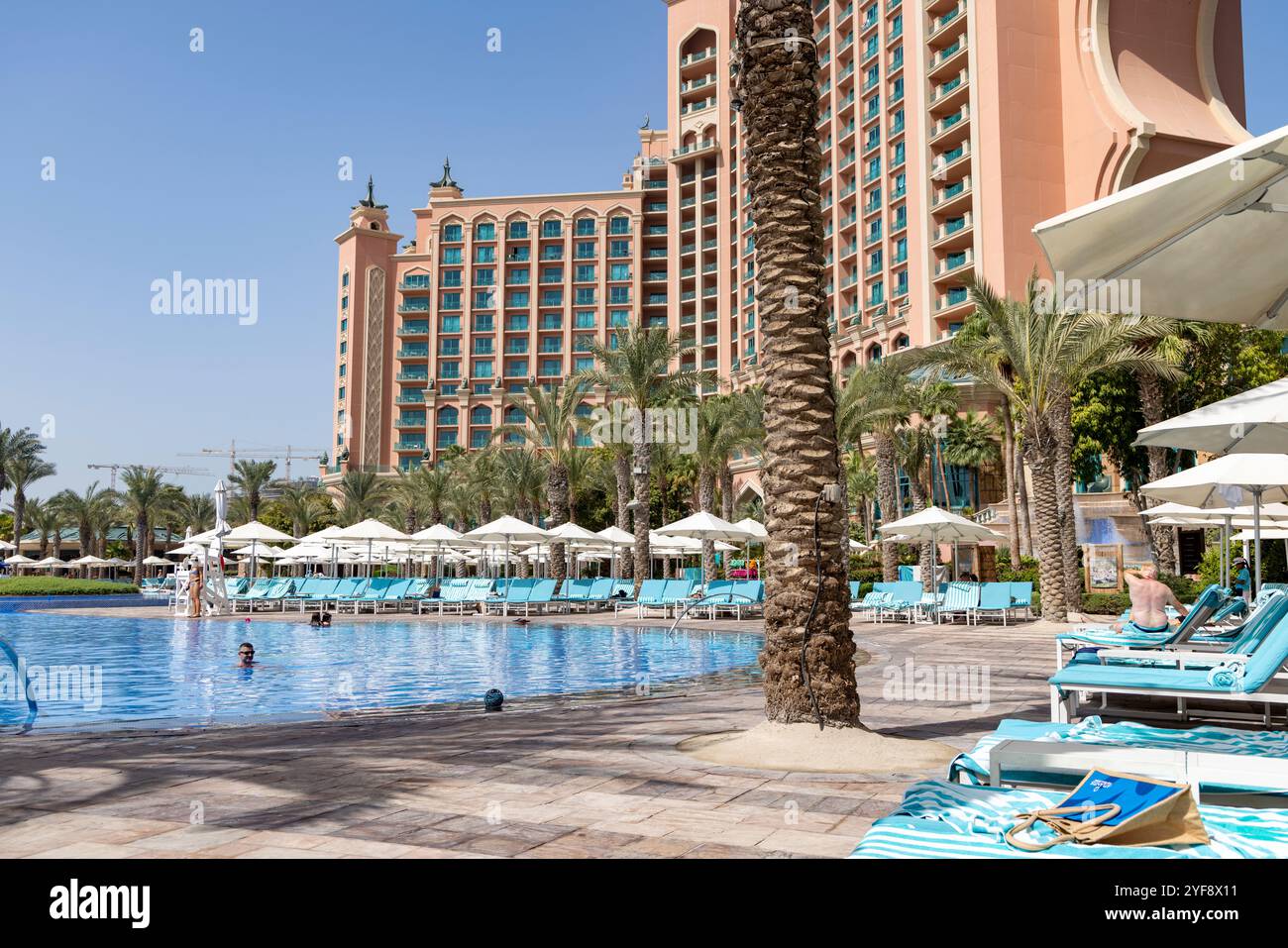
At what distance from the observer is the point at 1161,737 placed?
466 cm

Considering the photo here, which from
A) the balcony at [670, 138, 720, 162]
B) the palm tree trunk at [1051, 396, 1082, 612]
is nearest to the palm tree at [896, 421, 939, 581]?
the palm tree trunk at [1051, 396, 1082, 612]

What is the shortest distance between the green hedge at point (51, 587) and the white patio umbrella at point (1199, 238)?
139 feet

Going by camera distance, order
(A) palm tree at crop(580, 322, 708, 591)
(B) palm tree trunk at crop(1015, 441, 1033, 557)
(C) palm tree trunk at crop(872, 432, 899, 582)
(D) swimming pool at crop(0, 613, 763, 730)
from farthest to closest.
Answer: (B) palm tree trunk at crop(1015, 441, 1033, 557), (C) palm tree trunk at crop(872, 432, 899, 582), (A) palm tree at crop(580, 322, 708, 591), (D) swimming pool at crop(0, 613, 763, 730)

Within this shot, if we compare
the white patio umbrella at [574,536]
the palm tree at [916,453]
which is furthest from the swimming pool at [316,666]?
the palm tree at [916,453]

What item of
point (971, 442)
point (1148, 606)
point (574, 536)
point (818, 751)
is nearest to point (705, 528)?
point (574, 536)

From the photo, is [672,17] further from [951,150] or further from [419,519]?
[419,519]

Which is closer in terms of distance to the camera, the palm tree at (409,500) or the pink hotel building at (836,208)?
the pink hotel building at (836,208)

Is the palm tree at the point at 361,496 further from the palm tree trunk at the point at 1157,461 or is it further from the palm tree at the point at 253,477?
the palm tree trunk at the point at 1157,461

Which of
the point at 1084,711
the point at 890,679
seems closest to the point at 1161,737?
the point at 1084,711

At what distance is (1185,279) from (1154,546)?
27765 millimetres

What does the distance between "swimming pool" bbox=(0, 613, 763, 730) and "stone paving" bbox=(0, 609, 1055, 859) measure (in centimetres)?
197

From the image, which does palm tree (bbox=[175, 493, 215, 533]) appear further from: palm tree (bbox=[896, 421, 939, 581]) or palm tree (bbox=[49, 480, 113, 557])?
palm tree (bbox=[896, 421, 939, 581])

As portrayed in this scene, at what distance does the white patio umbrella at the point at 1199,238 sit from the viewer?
4.32 m

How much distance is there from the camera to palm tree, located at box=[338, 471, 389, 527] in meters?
59.0
